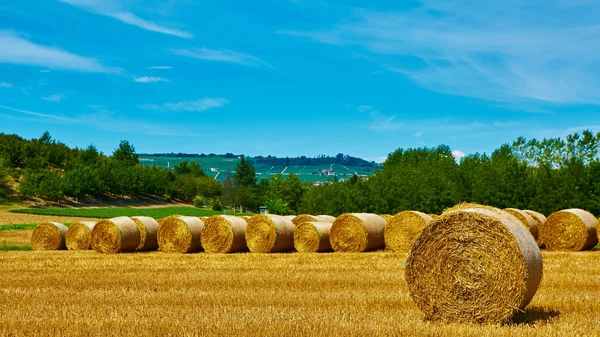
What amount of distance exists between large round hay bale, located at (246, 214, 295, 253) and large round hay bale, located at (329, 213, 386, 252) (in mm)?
1711

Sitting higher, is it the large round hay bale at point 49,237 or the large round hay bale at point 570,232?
the large round hay bale at point 570,232

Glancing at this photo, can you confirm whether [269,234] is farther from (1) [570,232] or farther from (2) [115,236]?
(1) [570,232]

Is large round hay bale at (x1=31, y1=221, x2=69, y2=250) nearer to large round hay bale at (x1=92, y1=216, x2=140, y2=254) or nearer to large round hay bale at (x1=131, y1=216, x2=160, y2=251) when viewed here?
large round hay bale at (x1=92, y1=216, x2=140, y2=254)

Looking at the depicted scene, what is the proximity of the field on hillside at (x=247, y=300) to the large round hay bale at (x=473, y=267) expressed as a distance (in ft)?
1.26

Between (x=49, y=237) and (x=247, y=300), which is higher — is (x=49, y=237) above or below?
above

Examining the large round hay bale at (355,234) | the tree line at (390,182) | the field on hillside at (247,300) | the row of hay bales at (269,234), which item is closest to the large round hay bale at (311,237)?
the row of hay bales at (269,234)

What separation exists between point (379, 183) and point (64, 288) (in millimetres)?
46455

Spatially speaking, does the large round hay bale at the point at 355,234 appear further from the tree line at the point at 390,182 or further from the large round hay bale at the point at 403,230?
the tree line at the point at 390,182

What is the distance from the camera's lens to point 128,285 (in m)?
13.9

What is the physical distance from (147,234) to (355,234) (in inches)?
293

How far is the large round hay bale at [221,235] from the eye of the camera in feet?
74.9

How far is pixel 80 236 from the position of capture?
24.7 m

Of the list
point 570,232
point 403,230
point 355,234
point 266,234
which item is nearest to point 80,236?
point 266,234

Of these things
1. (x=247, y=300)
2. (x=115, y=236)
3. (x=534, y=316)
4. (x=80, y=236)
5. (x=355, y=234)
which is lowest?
(x=247, y=300)
